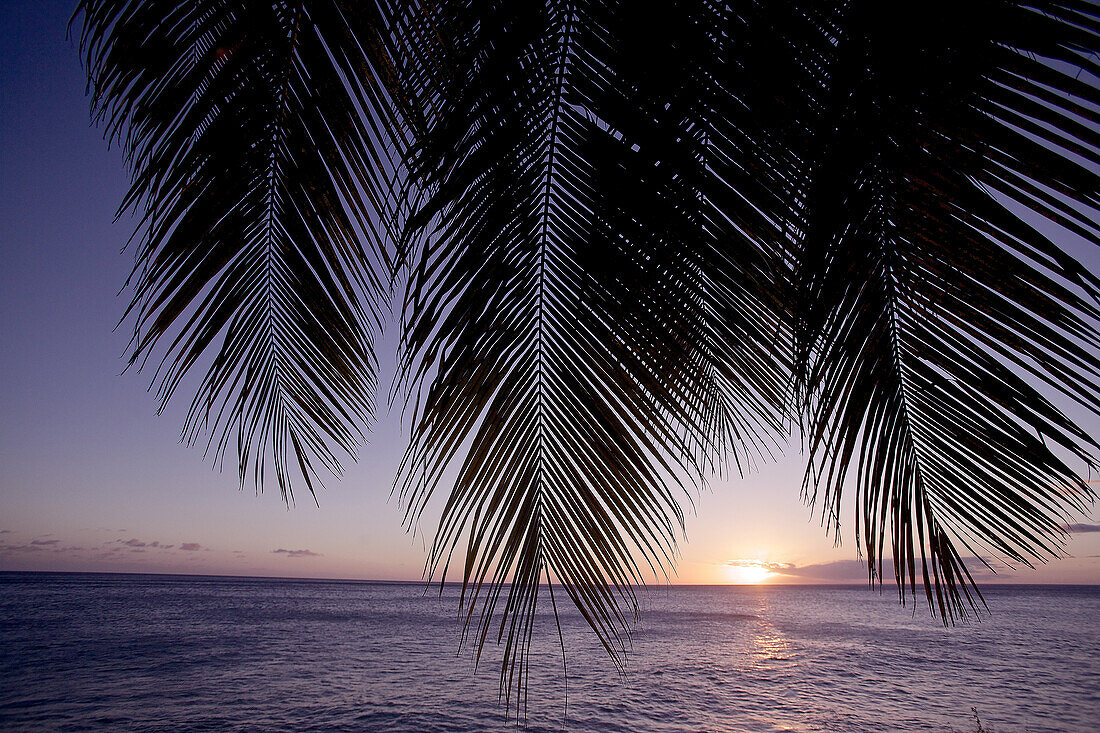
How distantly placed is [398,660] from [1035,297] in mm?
23888

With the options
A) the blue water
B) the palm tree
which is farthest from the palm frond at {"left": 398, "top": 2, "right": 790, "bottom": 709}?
the blue water

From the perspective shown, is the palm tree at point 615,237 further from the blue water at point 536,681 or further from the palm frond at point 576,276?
the blue water at point 536,681

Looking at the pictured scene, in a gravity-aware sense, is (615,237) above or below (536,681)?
above

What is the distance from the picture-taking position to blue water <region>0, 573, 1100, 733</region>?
13.5m

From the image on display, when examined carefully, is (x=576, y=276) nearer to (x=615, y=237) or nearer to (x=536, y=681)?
(x=615, y=237)

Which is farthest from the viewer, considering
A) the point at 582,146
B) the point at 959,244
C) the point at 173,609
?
the point at 173,609

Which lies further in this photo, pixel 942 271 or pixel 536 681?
pixel 536 681

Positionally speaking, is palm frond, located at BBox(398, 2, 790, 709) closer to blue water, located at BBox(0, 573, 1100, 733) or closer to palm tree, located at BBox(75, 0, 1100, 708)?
palm tree, located at BBox(75, 0, 1100, 708)

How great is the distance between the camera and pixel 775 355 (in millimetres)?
2139

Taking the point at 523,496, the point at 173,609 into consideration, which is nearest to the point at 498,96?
the point at 523,496

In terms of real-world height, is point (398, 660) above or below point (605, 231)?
below

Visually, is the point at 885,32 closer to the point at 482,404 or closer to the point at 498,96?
the point at 498,96

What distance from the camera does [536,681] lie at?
18953 millimetres

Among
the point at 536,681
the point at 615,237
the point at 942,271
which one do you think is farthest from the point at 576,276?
the point at 536,681
